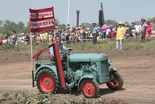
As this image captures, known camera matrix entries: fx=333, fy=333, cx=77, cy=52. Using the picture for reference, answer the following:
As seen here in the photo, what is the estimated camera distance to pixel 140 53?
55.8 ft

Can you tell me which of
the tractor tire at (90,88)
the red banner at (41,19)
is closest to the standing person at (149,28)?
the red banner at (41,19)

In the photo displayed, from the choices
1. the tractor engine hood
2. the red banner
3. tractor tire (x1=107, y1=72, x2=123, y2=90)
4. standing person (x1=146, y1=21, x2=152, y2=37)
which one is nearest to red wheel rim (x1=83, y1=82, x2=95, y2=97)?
the tractor engine hood

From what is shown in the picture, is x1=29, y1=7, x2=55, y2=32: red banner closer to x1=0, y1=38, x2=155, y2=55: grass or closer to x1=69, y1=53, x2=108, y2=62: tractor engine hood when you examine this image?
x1=69, y1=53, x2=108, y2=62: tractor engine hood

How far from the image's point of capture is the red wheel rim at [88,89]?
27.8 feet

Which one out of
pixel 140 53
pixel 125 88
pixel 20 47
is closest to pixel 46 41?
pixel 20 47

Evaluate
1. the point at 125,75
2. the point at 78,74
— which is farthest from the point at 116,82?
the point at 125,75

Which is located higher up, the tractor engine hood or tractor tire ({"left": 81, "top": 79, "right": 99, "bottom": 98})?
the tractor engine hood

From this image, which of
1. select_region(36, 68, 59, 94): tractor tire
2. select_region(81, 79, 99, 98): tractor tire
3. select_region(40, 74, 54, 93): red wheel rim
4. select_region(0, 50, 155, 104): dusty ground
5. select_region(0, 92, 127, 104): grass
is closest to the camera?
select_region(0, 92, 127, 104): grass

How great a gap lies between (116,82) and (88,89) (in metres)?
1.25

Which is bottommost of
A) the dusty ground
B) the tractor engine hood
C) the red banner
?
the dusty ground

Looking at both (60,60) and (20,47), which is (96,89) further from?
(20,47)

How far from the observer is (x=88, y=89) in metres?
8.52

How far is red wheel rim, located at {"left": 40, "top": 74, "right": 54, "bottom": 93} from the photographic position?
9.25m

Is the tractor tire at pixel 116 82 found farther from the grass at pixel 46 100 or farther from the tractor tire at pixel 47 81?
the grass at pixel 46 100
